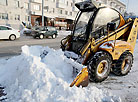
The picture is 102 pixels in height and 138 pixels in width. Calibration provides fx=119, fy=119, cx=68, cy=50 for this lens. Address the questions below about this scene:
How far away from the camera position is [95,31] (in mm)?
4051

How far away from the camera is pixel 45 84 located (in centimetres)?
290

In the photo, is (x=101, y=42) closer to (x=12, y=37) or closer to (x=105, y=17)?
(x=105, y=17)

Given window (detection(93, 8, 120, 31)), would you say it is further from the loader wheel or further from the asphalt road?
the asphalt road

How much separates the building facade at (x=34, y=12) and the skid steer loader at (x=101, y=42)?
15.4 m

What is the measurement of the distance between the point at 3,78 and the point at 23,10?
25.7m

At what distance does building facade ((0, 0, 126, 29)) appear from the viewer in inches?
938

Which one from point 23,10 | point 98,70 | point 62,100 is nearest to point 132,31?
point 98,70

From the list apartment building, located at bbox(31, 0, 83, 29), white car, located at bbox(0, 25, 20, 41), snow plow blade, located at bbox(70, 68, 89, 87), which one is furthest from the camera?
apartment building, located at bbox(31, 0, 83, 29)

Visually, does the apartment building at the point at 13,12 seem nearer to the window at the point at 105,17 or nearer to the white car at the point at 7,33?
the white car at the point at 7,33

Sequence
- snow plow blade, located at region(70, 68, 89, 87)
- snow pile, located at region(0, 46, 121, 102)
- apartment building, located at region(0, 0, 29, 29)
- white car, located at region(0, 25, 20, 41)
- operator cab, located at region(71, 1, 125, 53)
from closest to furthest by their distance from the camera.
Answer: snow pile, located at region(0, 46, 121, 102) < snow plow blade, located at region(70, 68, 89, 87) < operator cab, located at region(71, 1, 125, 53) < white car, located at region(0, 25, 20, 41) < apartment building, located at region(0, 0, 29, 29)

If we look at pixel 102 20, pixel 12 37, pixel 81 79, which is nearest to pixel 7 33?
pixel 12 37

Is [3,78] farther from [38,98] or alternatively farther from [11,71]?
[38,98]

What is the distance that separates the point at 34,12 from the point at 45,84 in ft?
93.6

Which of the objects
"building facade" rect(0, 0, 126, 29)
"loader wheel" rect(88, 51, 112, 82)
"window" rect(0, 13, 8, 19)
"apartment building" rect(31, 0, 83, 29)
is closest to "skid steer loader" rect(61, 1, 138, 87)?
"loader wheel" rect(88, 51, 112, 82)
